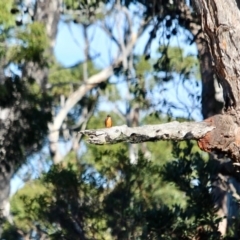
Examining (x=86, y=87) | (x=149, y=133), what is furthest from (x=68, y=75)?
(x=149, y=133)

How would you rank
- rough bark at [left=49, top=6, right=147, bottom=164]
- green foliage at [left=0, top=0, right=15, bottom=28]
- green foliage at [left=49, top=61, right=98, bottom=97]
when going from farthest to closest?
green foliage at [left=49, top=61, right=98, bottom=97]
rough bark at [left=49, top=6, right=147, bottom=164]
green foliage at [left=0, top=0, right=15, bottom=28]

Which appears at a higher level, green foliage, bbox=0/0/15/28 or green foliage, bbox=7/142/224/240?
green foliage, bbox=0/0/15/28

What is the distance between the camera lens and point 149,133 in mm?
5785

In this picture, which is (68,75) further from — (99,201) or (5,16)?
(5,16)

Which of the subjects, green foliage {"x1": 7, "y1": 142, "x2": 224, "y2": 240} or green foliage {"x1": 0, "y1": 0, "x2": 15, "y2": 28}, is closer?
green foliage {"x1": 0, "y1": 0, "x2": 15, "y2": 28}

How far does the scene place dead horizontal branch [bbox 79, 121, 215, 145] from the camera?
5.57 meters

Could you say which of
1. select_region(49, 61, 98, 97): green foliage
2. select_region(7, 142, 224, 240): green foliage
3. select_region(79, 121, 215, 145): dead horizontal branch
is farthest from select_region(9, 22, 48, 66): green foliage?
select_region(49, 61, 98, 97): green foliage

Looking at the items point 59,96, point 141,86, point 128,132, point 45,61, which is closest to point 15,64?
point 45,61

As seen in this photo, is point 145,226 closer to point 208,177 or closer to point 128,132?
point 208,177

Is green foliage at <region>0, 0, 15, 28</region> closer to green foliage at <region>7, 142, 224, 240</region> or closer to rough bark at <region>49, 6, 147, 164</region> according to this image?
green foliage at <region>7, 142, 224, 240</region>

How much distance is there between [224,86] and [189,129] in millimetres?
433

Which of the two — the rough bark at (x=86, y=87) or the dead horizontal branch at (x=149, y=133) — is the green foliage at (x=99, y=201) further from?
the rough bark at (x=86, y=87)

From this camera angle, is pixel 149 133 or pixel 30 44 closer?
pixel 149 133

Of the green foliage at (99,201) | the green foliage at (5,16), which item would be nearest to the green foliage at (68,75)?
the green foliage at (99,201)
